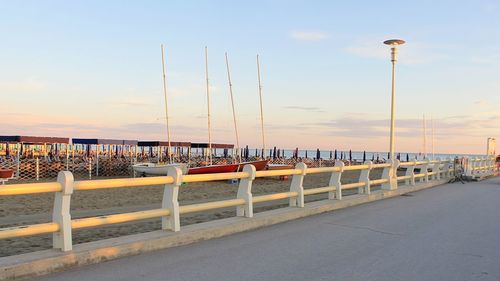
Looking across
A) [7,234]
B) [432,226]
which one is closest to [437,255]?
[432,226]

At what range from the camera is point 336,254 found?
746 cm

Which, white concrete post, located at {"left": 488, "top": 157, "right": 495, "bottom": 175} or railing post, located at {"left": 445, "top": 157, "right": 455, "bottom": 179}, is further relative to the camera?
white concrete post, located at {"left": 488, "top": 157, "right": 495, "bottom": 175}

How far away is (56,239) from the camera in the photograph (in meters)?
6.57

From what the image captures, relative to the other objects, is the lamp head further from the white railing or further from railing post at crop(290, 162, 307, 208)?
railing post at crop(290, 162, 307, 208)

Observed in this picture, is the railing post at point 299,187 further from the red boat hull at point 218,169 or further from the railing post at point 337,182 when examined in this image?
the red boat hull at point 218,169

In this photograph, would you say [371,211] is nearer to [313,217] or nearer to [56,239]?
[313,217]

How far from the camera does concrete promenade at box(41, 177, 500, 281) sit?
20.4 feet

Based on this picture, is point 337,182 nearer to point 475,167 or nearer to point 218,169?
point 475,167

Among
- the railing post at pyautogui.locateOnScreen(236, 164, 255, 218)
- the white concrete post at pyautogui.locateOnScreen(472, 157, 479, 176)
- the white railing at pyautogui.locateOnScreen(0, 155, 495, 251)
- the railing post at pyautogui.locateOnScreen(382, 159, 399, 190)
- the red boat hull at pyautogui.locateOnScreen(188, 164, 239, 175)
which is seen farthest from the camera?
the red boat hull at pyautogui.locateOnScreen(188, 164, 239, 175)

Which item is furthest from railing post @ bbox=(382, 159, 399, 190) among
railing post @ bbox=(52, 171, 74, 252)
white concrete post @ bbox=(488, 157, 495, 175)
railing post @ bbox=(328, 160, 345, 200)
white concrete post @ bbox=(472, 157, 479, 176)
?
white concrete post @ bbox=(488, 157, 495, 175)

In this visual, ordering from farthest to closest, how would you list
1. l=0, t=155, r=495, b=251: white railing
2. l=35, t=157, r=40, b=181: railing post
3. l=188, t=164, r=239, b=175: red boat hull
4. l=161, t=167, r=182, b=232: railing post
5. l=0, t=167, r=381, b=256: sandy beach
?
l=188, t=164, r=239, b=175: red boat hull
l=35, t=157, r=40, b=181: railing post
l=0, t=167, r=381, b=256: sandy beach
l=161, t=167, r=182, b=232: railing post
l=0, t=155, r=495, b=251: white railing

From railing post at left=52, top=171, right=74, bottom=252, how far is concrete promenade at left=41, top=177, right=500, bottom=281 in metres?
0.48

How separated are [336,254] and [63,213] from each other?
3.83 metres

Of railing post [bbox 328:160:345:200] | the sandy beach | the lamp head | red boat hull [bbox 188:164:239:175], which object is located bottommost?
the sandy beach
